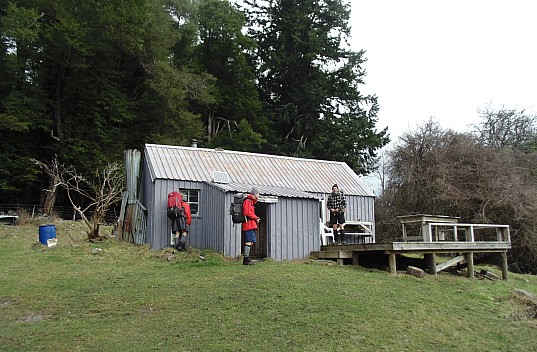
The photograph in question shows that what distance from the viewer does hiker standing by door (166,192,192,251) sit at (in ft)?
47.2

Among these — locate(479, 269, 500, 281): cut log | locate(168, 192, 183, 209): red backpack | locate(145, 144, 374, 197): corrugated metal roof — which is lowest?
locate(479, 269, 500, 281): cut log

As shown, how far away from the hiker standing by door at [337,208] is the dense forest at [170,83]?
16623mm

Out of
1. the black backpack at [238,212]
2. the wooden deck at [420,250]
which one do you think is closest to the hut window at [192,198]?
the black backpack at [238,212]

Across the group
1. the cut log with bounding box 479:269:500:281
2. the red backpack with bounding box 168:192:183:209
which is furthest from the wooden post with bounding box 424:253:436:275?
the red backpack with bounding box 168:192:183:209

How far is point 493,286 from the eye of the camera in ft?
41.5

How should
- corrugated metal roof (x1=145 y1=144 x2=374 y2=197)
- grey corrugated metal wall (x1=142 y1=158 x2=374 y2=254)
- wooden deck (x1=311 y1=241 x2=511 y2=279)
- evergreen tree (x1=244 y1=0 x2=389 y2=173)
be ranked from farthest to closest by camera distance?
evergreen tree (x1=244 y1=0 x2=389 y2=173) < corrugated metal roof (x1=145 y1=144 x2=374 y2=197) < grey corrugated metal wall (x1=142 y1=158 x2=374 y2=254) < wooden deck (x1=311 y1=241 x2=511 y2=279)

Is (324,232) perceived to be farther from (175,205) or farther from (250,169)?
(175,205)

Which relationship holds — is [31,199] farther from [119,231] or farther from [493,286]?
[493,286]

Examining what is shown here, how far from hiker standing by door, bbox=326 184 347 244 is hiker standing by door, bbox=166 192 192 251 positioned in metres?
4.45

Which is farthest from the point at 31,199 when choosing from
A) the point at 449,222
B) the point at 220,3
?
the point at 449,222

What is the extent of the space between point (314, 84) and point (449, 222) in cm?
2421

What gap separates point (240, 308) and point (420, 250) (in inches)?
245

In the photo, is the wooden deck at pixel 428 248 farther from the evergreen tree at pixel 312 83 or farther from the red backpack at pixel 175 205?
the evergreen tree at pixel 312 83

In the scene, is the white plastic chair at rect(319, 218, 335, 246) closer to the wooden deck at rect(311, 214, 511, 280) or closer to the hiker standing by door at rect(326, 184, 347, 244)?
the wooden deck at rect(311, 214, 511, 280)
